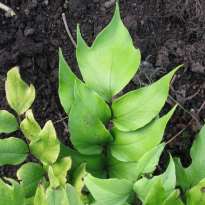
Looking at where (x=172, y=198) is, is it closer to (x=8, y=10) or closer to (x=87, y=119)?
(x=87, y=119)

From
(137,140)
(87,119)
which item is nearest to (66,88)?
(87,119)

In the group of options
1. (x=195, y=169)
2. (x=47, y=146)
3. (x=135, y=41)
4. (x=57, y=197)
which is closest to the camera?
(x=57, y=197)

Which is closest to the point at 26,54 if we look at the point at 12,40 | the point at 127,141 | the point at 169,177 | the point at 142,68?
the point at 12,40

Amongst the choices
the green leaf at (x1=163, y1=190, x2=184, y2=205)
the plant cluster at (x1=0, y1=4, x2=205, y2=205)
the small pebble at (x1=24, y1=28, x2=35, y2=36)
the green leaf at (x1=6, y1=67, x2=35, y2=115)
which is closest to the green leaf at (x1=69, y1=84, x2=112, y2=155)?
the plant cluster at (x1=0, y1=4, x2=205, y2=205)

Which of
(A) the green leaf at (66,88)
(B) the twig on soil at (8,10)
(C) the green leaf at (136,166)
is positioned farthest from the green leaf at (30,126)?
(B) the twig on soil at (8,10)

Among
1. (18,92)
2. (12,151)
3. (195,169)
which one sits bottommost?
(195,169)

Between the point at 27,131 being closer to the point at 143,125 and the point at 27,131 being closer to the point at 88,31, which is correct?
the point at 143,125

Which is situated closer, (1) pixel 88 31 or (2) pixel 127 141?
(2) pixel 127 141

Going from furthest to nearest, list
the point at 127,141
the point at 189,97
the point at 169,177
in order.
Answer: the point at 189,97 → the point at 127,141 → the point at 169,177
